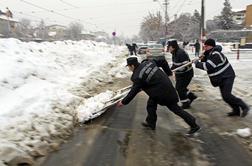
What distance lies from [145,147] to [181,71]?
134 inches

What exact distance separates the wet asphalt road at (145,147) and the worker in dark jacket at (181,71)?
1.22 m

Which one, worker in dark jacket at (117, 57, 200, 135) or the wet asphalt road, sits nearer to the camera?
the wet asphalt road

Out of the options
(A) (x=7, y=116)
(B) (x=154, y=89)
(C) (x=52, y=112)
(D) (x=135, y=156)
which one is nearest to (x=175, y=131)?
(B) (x=154, y=89)

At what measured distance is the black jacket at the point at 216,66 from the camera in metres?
8.17

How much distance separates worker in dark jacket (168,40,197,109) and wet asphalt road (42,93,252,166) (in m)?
1.22

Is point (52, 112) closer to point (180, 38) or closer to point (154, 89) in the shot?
point (154, 89)

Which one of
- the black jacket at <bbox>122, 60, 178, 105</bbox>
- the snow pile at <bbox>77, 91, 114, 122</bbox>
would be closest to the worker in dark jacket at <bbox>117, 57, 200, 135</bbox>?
the black jacket at <bbox>122, 60, 178, 105</bbox>

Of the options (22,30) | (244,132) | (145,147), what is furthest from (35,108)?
(22,30)

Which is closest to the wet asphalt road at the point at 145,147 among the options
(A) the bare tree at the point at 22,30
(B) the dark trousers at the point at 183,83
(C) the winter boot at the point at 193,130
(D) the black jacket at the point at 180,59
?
(C) the winter boot at the point at 193,130

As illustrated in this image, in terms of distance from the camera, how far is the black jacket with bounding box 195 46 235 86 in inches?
322

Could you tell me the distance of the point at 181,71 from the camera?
923 centimetres

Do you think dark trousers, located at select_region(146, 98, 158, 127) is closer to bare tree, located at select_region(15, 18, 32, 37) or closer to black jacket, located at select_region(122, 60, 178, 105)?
black jacket, located at select_region(122, 60, 178, 105)

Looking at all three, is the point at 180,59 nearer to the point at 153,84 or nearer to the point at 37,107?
the point at 153,84

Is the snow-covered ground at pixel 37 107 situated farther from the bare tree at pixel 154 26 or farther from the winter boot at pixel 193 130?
the bare tree at pixel 154 26
